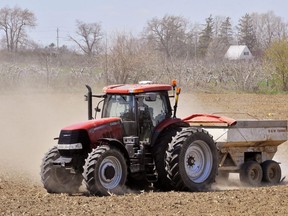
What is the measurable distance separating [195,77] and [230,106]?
11.1 meters

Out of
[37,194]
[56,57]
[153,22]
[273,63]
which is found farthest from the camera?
[153,22]

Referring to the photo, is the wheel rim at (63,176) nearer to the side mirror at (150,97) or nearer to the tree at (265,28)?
the side mirror at (150,97)

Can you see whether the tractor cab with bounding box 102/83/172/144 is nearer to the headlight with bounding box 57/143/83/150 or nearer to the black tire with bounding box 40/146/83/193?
the headlight with bounding box 57/143/83/150

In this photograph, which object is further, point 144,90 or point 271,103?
point 271,103

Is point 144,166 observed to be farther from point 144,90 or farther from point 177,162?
point 144,90

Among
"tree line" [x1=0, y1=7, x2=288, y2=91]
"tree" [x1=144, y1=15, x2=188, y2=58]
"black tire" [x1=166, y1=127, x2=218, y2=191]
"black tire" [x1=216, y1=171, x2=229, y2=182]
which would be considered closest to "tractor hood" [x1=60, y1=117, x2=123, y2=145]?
"black tire" [x1=166, y1=127, x2=218, y2=191]

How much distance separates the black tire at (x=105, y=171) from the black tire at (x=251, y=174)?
3.51 meters

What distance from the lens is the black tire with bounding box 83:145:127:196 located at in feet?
36.8

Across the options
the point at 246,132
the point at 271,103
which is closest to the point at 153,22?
the point at 271,103

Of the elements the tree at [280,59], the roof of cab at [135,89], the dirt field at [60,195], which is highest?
the tree at [280,59]

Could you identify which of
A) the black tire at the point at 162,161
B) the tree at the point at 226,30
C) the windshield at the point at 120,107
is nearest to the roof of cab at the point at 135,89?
the windshield at the point at 120,107

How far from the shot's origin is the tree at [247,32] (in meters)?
100

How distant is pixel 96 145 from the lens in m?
11.8

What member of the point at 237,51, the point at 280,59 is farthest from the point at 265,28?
the point at 280,59
